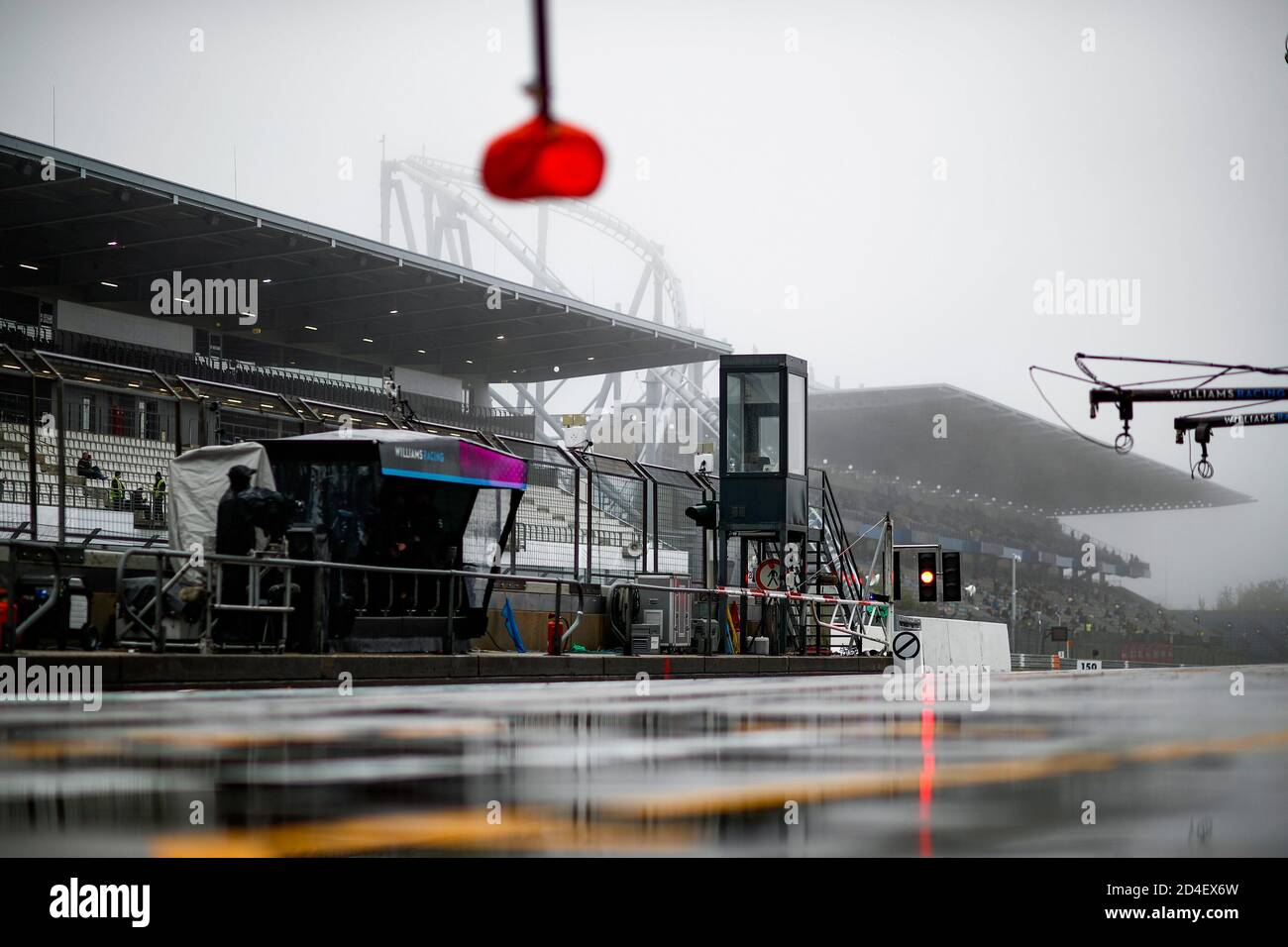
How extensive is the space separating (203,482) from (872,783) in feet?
44.5

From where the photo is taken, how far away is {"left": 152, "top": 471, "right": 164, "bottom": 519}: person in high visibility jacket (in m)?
17.8

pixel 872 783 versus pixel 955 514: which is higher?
pixel 955 514

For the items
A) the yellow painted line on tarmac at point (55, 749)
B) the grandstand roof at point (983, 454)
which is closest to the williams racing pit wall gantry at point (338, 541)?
the yellow painted line on tarmac at point (55, 749)

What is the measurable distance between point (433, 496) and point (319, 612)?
4171 millimetres

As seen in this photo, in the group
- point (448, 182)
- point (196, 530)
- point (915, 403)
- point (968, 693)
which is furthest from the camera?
point (448, 182)

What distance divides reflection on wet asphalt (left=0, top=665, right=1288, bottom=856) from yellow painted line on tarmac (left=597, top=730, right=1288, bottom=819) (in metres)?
0.02

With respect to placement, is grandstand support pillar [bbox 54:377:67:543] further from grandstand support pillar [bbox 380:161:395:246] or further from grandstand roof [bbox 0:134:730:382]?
grandstand support pillar [bbox 380:161:395:246]

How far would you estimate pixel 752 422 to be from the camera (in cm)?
2739

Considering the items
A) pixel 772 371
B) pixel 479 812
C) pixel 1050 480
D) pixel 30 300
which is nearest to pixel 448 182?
pixel 1050 480

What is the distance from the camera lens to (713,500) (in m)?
26.7

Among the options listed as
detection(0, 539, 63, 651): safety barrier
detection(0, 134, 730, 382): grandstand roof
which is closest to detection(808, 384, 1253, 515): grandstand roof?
detection(0, 134, 730, 382): grandstand roof

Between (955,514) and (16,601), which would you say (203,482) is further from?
(955,514)

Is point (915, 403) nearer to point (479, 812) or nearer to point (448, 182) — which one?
point (448, 182)

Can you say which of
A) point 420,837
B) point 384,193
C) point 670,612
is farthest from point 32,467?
point 384,193
